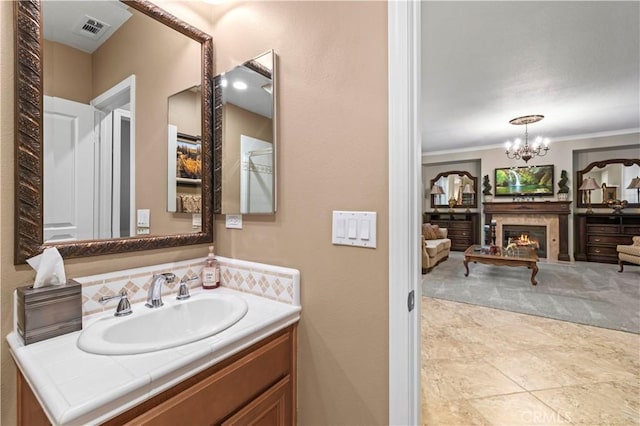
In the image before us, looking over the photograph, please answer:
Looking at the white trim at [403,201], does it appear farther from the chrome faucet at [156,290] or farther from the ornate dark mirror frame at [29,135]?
the ornate dark mirror frame at [29,135]

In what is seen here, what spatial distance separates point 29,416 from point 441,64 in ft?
12.3

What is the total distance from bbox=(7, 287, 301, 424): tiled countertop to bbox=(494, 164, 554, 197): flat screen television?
731 centimetres

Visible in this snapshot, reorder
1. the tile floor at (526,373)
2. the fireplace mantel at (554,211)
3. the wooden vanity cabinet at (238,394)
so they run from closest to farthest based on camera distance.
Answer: the wooden vanity cabinet at (238,394)
the tile floor at (526,373)
the fireplace mantel at (554,211)

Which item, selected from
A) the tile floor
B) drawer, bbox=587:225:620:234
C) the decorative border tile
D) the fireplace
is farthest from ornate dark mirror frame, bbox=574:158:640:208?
the decorative border tile

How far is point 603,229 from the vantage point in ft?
18.8

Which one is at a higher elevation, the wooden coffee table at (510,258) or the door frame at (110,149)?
the door frame at (110,149)

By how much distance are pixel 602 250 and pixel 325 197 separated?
7298 mm

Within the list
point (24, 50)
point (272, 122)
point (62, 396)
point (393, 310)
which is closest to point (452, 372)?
point (393, 310)

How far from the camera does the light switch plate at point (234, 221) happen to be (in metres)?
1.39

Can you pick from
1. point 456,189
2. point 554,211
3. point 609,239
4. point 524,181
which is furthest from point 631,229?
point 456,189

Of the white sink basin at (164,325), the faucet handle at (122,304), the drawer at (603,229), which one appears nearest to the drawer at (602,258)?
the drawer at (603,229)

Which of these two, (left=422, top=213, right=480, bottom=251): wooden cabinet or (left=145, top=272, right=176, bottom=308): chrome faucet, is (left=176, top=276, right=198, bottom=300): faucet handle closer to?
(left=145, top=272, right=176, bottom=308): chrome faucet

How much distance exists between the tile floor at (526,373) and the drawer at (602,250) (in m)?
4.13

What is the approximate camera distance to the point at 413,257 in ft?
3.15
